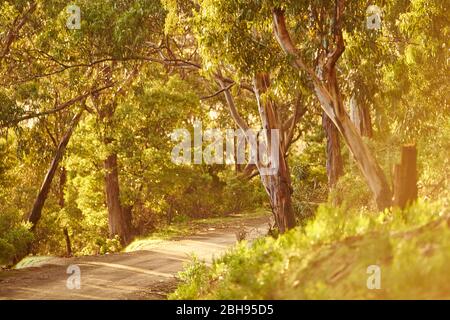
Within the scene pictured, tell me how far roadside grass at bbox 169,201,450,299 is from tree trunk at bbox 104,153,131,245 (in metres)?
16.1

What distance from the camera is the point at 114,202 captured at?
26.8 meters

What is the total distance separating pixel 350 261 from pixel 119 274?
8.12 meters

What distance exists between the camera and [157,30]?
19953 millimetres

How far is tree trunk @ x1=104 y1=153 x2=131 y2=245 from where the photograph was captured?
26325 millimetres

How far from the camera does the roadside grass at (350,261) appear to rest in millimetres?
6859

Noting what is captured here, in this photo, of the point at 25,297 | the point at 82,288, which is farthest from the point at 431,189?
the point at 25,297

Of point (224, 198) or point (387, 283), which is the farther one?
point (224, 198)

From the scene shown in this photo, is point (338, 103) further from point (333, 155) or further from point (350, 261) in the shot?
point (333, 155)

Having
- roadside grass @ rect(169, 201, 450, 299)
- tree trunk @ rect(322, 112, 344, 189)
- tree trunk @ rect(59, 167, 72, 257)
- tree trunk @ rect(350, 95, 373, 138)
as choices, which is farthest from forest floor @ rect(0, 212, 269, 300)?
tree trunk @ rect(59, 167, 72, 257)

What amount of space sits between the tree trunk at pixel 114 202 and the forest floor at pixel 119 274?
490 cm

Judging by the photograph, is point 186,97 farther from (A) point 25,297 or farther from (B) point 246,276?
(B) point 246,276

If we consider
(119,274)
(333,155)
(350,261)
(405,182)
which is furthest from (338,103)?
(333,155)

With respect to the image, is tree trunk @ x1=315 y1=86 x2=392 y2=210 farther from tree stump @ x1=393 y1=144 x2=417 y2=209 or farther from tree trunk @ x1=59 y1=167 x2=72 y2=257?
tree trunk @ x1=59 y1=167 x2=72 y2=257

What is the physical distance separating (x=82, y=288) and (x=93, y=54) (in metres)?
7.83
